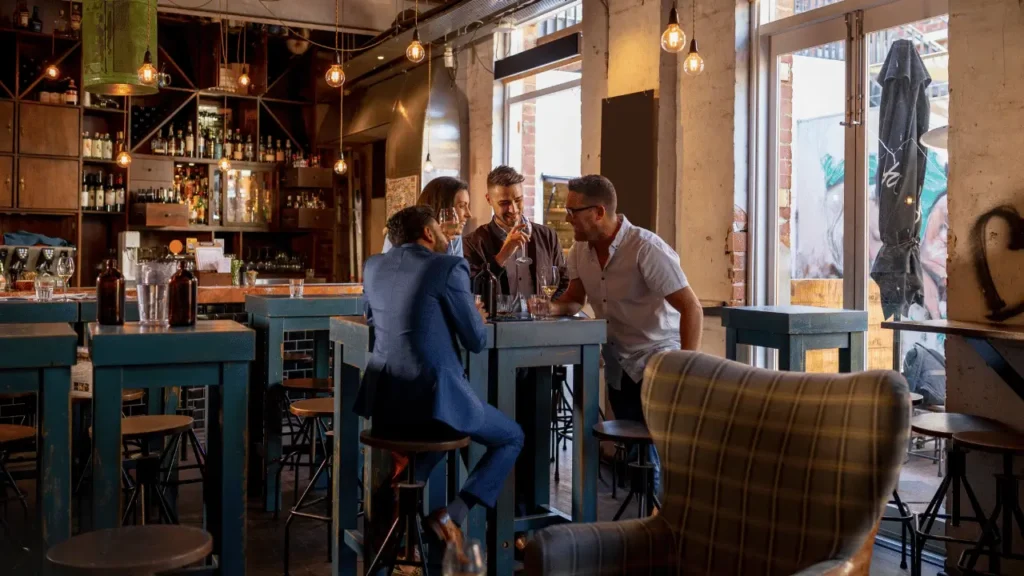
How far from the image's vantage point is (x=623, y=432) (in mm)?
3453

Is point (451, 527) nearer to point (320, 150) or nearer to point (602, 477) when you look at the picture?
point (602, 477)

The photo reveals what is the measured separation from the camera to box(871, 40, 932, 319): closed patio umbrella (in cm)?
459

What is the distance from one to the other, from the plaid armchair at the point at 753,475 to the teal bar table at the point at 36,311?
143 inches

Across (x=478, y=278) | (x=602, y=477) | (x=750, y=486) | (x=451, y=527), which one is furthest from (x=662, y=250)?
(x=602, y=477)

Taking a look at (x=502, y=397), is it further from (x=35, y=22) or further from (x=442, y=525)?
(x=35, y=22)

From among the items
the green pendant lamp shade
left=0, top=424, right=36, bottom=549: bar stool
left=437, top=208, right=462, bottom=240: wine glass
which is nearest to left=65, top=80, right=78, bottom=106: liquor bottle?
the green pendant lamp shade

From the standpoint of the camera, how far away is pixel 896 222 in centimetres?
471

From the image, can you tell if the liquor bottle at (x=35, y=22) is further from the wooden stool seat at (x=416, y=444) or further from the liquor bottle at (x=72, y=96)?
the wooden stool seat at (x=416, y=444)

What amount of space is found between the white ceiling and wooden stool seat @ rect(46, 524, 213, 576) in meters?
6.73

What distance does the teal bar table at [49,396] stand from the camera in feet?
9.23

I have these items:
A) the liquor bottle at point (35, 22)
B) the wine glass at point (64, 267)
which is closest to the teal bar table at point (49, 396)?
the wine glass at point (64, 267)

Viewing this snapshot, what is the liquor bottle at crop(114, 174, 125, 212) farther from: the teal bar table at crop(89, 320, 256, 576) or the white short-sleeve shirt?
the white short-sleeve shirt

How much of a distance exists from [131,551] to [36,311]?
310cm

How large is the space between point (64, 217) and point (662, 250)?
23.9 feet
